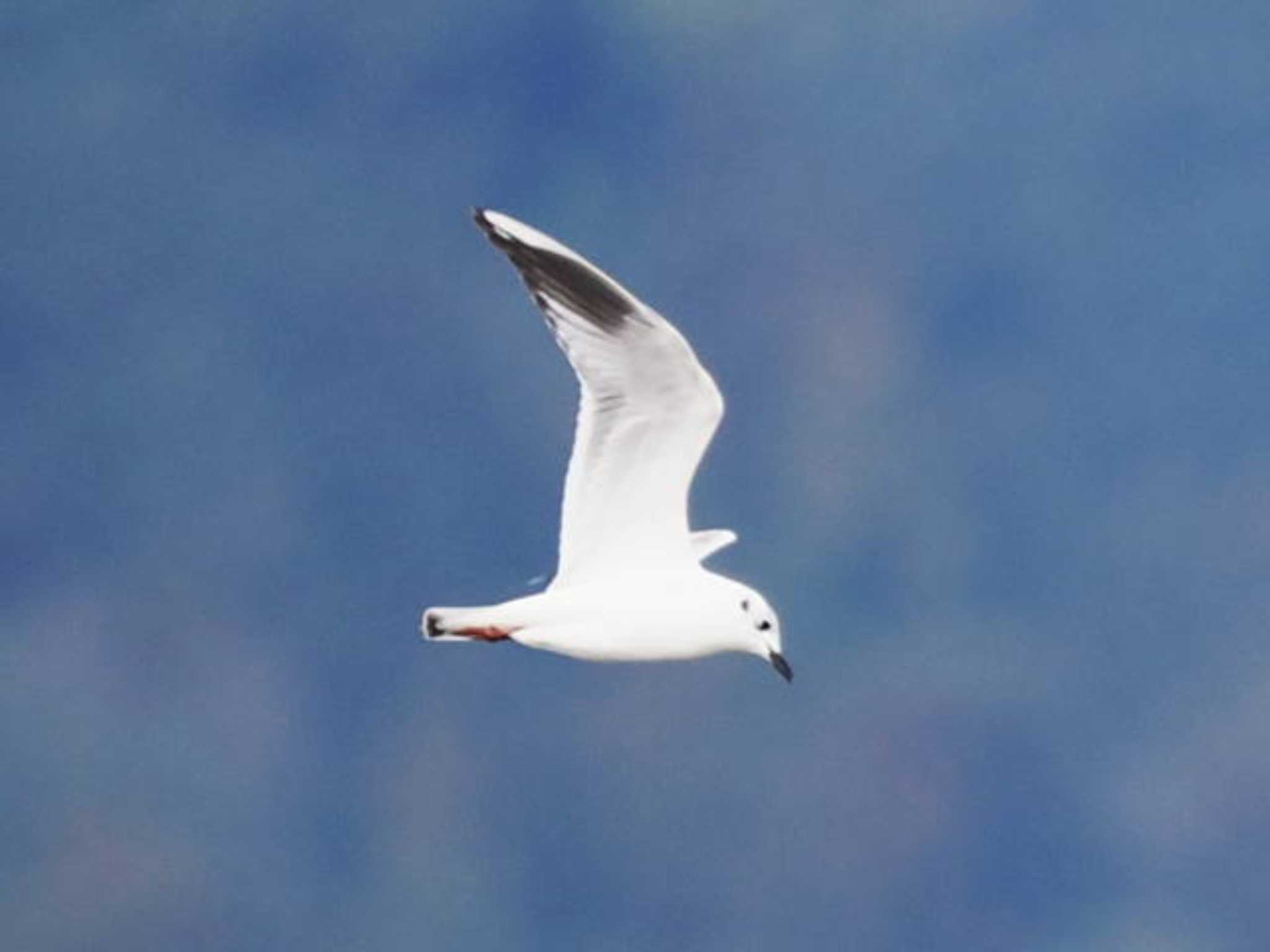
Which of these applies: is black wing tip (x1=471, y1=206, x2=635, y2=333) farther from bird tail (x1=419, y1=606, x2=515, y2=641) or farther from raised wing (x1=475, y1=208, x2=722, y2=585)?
bird tail (x1=419, y1=606, x2=515, y2=641)

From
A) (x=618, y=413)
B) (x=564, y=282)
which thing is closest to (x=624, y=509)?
(x=618, y=413)

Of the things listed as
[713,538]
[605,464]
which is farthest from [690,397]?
[713,538]

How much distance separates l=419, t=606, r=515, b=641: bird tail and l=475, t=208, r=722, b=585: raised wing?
549 millimetres

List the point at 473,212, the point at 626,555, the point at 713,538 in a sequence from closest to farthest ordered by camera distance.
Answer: the point at 473,212, the point at 626,555, the point at 713,538

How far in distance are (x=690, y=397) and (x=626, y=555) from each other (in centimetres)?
98

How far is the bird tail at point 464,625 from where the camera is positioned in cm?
1797

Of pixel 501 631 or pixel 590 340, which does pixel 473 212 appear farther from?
pixel 501 631

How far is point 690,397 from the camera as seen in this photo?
1803 centimetres

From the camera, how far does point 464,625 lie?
18047 mm

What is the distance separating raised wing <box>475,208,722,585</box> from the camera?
17578 millimetres

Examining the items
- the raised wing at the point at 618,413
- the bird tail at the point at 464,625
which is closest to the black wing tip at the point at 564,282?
the raised wing at the point at 618,413

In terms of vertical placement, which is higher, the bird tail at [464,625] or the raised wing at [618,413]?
the raised wing at [618,413]

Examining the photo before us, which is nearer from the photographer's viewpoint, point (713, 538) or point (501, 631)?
point (501, 631)

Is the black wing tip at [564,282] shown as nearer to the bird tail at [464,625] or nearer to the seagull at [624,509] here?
the seagull at [624,509]
